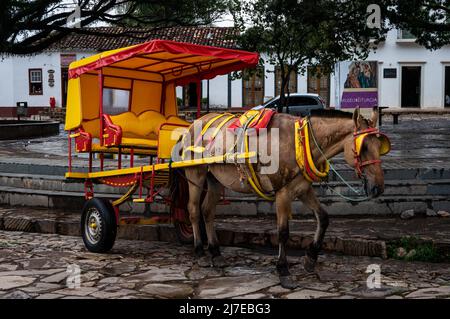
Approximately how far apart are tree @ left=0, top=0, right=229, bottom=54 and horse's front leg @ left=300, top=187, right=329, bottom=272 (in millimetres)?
11539

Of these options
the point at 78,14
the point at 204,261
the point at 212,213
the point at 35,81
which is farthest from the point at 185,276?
the point at 35,81

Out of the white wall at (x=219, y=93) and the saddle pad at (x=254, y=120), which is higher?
the white wall at (x=219, y=93)

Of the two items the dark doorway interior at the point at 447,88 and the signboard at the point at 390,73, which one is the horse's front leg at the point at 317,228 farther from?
the dark doorway interior at the point at 447,88

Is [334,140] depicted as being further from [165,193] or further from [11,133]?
[11,133]

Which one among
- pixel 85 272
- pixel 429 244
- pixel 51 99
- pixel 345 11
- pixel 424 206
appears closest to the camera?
pixel 85 272

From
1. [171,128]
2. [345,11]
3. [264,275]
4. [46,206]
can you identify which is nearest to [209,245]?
[264,275]

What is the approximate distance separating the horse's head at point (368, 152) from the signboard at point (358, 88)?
32.0 feet

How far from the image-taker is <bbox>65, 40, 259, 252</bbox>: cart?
22.6ft

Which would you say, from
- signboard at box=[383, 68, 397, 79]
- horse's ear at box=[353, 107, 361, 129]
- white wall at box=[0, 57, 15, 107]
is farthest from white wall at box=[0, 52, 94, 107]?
horse's ear at box=[353, 107, 361, 129]

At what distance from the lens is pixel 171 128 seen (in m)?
7.67

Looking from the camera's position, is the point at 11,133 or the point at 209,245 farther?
the point at 11,133

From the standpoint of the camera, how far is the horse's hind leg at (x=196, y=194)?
6645 millimetres

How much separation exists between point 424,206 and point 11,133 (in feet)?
50.4

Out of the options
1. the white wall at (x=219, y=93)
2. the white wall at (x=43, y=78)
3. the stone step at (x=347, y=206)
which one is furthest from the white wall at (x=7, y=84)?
the stone step at (x=347, y=206)
